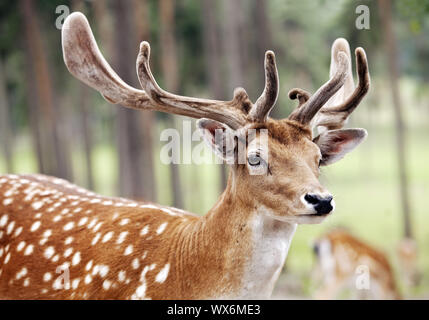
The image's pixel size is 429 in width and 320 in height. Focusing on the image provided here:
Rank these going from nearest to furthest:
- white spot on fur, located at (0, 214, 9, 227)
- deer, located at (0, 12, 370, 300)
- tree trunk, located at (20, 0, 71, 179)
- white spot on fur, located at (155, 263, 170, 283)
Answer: deer, located at (0, 12, 370, 300) → white spot on fur, located at (155, 263, 170, 283) → white spot on fur, located at (0, 214, 9, 227) → tree trunk, located at (20, 0, 71, 179)

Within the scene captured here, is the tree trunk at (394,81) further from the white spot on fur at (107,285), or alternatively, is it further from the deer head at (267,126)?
the white spot on fur at (107,285)

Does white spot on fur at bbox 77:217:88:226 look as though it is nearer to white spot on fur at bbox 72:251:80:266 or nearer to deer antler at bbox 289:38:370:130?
white spot on fur at bbox 72:251:80:266

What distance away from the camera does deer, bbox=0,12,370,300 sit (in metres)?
4.13

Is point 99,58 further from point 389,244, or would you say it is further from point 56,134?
point 389,244

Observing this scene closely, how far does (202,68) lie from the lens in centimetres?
2666

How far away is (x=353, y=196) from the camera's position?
131ft

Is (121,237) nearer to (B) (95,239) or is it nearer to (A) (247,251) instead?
(B) (95,239)

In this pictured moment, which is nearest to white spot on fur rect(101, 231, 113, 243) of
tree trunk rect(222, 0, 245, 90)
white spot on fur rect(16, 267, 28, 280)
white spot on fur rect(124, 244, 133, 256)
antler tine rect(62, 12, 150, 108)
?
white spot on fur rect(124, 244, 133, 256)

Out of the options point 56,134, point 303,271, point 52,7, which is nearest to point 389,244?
point 303,271

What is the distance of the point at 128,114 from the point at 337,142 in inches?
381

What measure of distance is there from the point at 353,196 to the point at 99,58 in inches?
1442

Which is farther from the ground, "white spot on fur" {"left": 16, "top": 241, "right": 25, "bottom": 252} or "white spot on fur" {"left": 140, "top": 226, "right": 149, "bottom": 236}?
"white spot on fur" {"left": 140, "top": 226, "right": 149, "bottom": 236}
